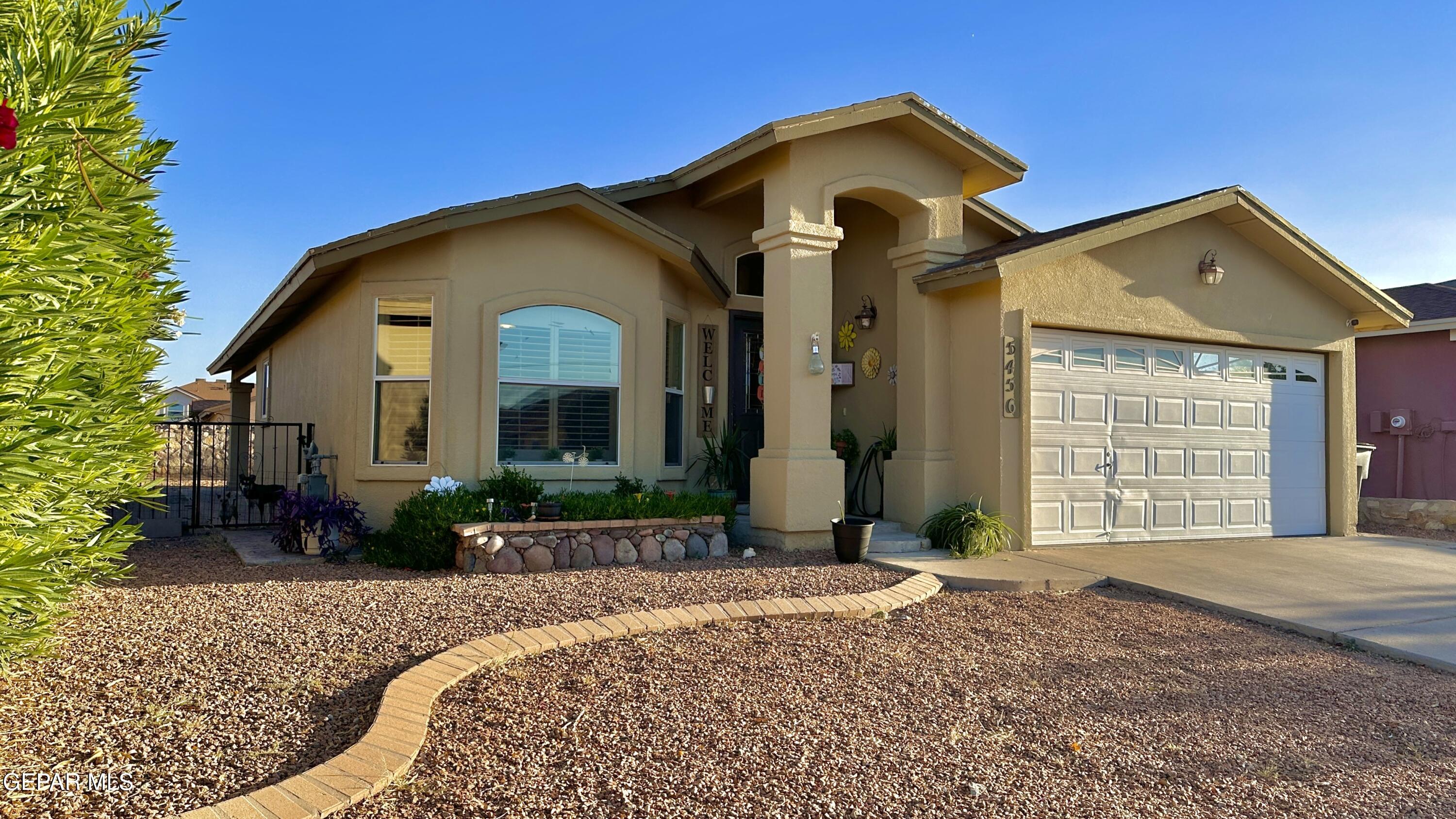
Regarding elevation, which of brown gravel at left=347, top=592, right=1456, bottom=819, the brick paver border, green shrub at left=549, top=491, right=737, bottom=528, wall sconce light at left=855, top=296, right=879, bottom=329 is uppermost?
wall sconce light at left=855, top=296, right=879, bottom=329

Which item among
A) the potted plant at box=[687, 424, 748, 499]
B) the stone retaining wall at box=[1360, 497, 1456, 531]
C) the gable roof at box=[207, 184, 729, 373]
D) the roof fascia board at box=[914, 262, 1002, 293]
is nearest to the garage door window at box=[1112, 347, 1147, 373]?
the roof fascia board at box=[914, 262, 1002, 293]

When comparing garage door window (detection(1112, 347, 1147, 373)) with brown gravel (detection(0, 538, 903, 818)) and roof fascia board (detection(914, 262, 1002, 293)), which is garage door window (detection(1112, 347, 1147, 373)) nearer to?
roof fascia board (detection(914, 262, 1002, 293))

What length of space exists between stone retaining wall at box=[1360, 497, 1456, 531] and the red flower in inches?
583

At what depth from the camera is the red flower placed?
232 centimetres

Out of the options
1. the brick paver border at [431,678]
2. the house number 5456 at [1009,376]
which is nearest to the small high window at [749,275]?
the house number 5456 at [1009,376]

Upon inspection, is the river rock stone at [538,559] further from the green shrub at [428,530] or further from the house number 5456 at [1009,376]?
the house number 5456 at [1009,376]

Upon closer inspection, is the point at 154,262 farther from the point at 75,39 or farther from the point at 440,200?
the point at 440,200

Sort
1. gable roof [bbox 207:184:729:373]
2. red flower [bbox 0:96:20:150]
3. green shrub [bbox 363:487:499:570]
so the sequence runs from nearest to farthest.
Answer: red flower [bbox 0:96:20:150]
green shrub [bbox 363:487:499:570]
gable roof [bbox 207:184:729:373]

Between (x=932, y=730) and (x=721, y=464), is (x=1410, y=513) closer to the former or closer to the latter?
(x=721, y=464)

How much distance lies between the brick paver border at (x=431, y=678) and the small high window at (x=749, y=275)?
4.68 m

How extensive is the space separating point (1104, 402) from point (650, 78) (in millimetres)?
6192

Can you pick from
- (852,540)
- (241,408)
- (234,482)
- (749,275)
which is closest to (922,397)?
(852,540)

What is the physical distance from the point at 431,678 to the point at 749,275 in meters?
7.26

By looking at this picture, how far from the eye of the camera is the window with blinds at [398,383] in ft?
26.8
